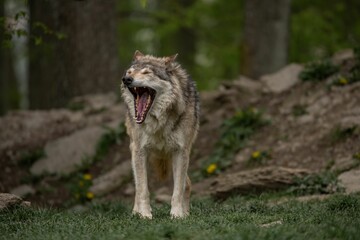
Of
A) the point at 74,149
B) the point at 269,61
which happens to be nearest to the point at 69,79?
the point at 74,149

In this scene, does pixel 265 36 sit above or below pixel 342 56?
above

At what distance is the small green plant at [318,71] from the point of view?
13.6m

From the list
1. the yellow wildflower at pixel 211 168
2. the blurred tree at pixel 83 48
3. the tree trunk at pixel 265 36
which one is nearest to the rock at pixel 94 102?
the blurred tree at pixel 83 48

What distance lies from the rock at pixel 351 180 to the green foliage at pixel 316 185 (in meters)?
0.12

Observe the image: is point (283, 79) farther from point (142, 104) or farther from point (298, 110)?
point (142, 104)

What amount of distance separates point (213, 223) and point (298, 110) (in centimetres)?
639

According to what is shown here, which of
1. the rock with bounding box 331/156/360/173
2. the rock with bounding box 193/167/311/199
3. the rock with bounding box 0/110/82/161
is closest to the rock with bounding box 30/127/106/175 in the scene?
the rock with bounding box 0/110/82/161

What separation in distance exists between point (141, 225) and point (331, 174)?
4.41 meters

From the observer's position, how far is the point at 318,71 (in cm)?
1374

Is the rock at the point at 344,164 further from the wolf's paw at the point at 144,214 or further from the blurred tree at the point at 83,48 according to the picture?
the blurred tree at the point at 83,48

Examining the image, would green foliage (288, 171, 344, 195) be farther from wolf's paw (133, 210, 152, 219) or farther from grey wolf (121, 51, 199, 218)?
wolf's paw (133, 210, 152, 219)

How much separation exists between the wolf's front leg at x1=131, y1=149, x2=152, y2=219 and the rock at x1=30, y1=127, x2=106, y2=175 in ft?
16.4

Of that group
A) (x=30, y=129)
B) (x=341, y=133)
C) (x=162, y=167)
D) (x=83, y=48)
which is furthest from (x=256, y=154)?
(x=83, y=48)

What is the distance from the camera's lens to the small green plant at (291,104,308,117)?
43.0ft
